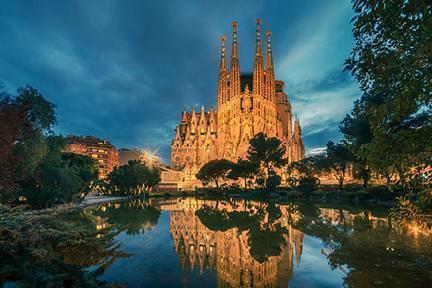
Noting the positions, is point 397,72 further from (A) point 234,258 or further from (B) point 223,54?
(B) point 223,54

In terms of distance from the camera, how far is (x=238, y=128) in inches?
3492

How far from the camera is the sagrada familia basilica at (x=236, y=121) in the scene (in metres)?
88.8

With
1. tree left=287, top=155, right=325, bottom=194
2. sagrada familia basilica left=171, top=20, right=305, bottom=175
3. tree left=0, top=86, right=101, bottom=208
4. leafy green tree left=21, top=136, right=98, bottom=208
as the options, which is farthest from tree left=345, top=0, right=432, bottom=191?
sagrada familia basilica left=171, top=20, right=305, bottom=175

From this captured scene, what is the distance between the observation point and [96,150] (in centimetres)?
11875

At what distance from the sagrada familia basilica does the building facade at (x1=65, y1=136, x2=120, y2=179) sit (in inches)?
1666

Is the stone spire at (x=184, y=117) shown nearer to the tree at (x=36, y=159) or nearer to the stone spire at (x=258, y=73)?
the stone spire at (x=258, y=73)

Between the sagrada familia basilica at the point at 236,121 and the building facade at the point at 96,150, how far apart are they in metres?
42.3

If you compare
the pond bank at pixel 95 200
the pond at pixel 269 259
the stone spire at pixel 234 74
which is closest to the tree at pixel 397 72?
the pond at pixel 269 259

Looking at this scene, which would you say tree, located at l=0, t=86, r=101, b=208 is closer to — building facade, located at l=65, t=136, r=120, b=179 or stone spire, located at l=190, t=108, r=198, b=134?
stone spire, located at l=190, t=108, r=198, b=134

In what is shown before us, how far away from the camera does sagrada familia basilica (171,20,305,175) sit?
3497 inches

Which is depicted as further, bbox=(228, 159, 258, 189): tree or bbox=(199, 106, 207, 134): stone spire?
bbox=(199, 106, 207, 134): stone spire

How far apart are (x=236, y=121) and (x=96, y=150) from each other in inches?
3026

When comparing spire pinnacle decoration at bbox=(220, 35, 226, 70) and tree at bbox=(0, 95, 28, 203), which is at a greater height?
spire pinnacle decoration at bbox=(220, 35, 226, 70)

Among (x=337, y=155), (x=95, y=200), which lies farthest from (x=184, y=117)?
(x=337, y=155)
